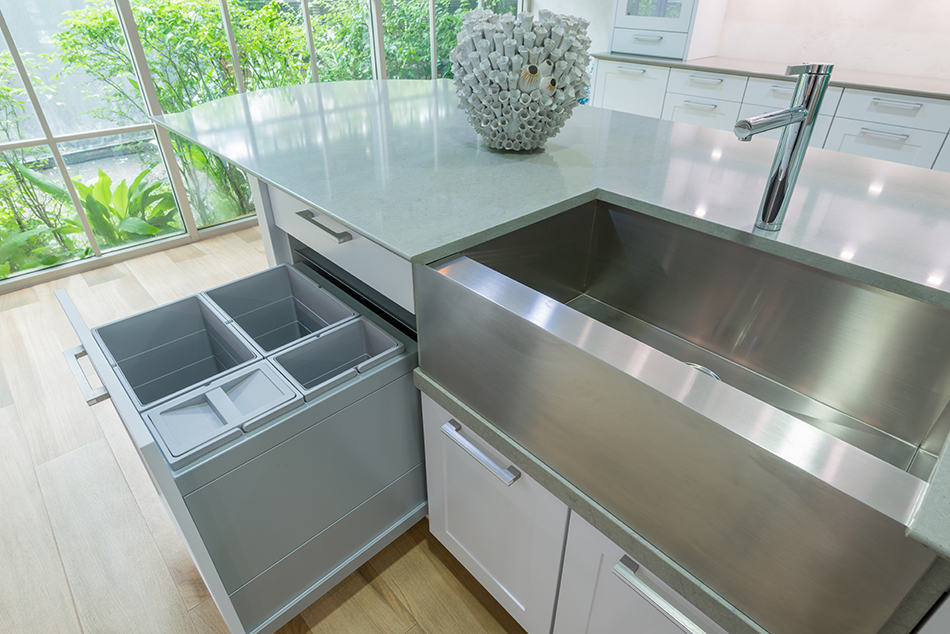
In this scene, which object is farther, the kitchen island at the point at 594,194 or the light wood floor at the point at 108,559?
the light wood floor at the point at 108,559

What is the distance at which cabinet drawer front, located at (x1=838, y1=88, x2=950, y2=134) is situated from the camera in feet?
8.38

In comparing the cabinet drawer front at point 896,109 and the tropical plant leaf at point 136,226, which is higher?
the cabinet drawer front at point 896,109

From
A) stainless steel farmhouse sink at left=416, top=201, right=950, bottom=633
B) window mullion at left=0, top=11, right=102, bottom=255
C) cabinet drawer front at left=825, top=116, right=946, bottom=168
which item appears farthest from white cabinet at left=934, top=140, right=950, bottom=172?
window mullion at left=0, top=11, right=102, bottom=255

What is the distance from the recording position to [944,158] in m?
2.58

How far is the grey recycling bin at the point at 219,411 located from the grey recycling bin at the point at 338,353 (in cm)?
5

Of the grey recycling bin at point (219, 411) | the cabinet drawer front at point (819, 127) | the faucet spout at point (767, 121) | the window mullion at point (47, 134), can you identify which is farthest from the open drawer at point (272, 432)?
the cabinet drawer front at point (819, 127)

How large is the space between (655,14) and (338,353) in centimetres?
345

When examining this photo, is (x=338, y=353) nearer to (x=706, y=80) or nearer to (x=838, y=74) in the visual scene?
(x=706, y=80)

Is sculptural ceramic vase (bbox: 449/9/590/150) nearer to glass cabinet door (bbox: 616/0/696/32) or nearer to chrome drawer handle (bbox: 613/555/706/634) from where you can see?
chrome drawer handle (bbox: 613/555/706/634)

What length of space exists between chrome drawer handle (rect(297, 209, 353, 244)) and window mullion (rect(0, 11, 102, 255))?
215 centimetres

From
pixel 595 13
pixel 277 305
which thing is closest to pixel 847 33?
pixel 595 13

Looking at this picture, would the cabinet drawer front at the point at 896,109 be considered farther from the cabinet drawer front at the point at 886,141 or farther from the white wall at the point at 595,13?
the white wall at the point at 595,13

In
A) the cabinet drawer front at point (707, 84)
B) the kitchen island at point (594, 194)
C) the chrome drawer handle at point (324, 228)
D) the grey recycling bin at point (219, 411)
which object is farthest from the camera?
the cabinet drawer front at point (707, 84)

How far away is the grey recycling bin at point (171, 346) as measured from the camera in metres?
1.20
